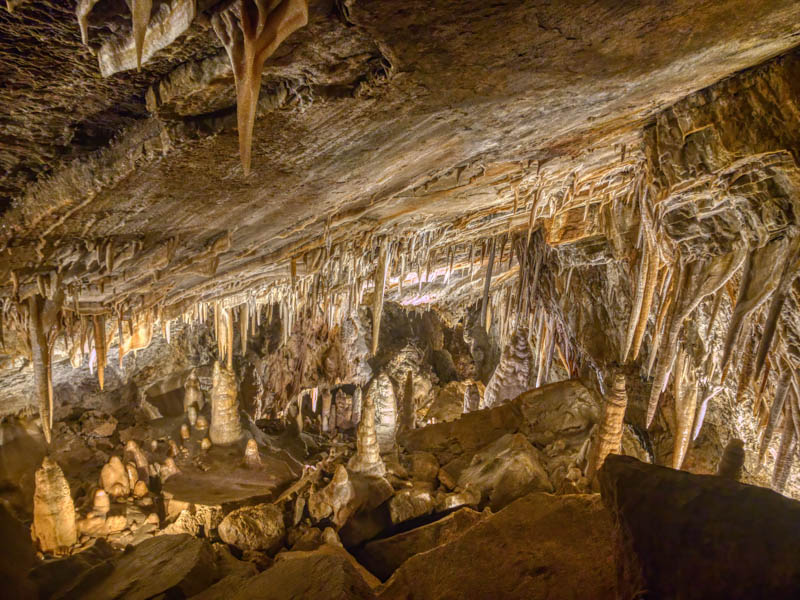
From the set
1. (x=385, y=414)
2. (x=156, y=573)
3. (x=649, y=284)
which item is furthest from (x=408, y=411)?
(x=649, y=284)

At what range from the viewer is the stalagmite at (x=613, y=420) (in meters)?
5.89

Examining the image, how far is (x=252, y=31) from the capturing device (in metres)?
1.25

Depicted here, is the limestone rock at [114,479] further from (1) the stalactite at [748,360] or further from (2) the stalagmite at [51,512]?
(1) the stalactite at [748,360]

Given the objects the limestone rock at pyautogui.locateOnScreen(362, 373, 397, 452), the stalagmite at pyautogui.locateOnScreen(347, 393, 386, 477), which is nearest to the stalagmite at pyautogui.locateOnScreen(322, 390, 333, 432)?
the limestone rock at pyautogui.locateOnScreen(362, 373, 397, 452)

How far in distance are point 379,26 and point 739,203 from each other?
10.3 ft

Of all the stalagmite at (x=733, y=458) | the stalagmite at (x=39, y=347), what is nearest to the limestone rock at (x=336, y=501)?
the stalagmite at (x=39, y=347)

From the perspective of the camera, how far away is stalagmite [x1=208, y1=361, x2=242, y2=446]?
912 centimetres

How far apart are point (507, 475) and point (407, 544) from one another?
6.36ft

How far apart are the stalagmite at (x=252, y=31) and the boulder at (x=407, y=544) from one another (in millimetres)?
5127

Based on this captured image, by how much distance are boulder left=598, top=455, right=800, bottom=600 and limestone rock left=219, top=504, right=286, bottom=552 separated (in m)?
4.76

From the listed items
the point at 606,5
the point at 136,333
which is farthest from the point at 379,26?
the point at 136,333

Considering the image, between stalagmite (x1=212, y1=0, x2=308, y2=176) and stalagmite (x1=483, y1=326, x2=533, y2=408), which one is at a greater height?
stalagmite (x1=212, y1=0, x2=308, y2=176)

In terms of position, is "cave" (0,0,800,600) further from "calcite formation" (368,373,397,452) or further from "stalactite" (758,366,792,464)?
"calcite formation" (368,373,397,452)

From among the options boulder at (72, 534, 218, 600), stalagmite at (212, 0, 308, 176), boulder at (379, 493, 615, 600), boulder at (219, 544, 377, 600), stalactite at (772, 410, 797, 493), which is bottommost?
boulder at (72, 534, 218, 600)
